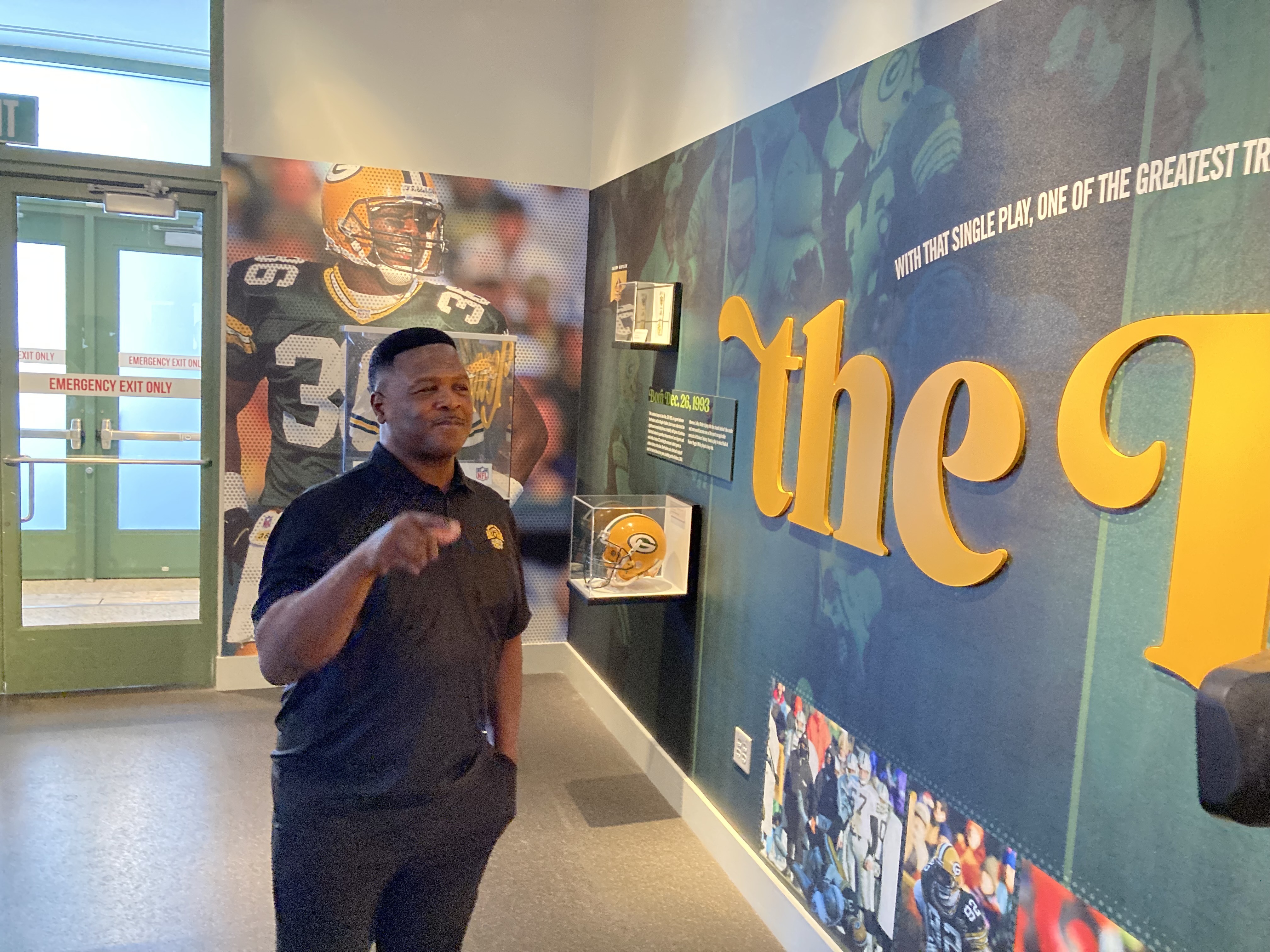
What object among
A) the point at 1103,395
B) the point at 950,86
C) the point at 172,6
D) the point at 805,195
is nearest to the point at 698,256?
the point at 805,195

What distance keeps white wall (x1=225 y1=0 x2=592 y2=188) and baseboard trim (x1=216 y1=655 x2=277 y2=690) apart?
2453mm

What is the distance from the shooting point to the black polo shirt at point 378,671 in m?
1.58

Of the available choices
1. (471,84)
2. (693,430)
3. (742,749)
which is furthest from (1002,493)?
(471,84)

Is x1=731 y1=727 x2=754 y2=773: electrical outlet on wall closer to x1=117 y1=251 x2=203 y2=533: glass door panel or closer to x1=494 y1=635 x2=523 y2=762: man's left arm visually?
x1=494 y1=635 x2=523 y2=762: man's left arm

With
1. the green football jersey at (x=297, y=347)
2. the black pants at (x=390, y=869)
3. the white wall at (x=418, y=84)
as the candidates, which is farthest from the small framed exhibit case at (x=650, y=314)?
the black pants at (x=390, y=869)

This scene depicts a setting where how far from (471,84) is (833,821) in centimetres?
383

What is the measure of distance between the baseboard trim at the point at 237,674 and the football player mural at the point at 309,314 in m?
0.06

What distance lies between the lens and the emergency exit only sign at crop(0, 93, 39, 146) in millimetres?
4141

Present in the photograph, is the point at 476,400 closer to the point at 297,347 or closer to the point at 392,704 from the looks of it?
the point at 297,347

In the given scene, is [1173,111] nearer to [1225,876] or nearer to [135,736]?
[1225,876]

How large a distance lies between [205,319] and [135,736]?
1921 mm

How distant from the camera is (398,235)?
182 inches

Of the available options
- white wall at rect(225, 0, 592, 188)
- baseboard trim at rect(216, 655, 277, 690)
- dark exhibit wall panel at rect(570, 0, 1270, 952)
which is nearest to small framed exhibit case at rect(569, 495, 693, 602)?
dark exhibit wall panel at rect(570, 0, 1270, 952)

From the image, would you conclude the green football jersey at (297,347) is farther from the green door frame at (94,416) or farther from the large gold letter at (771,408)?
the large gold letter at (771,408)
